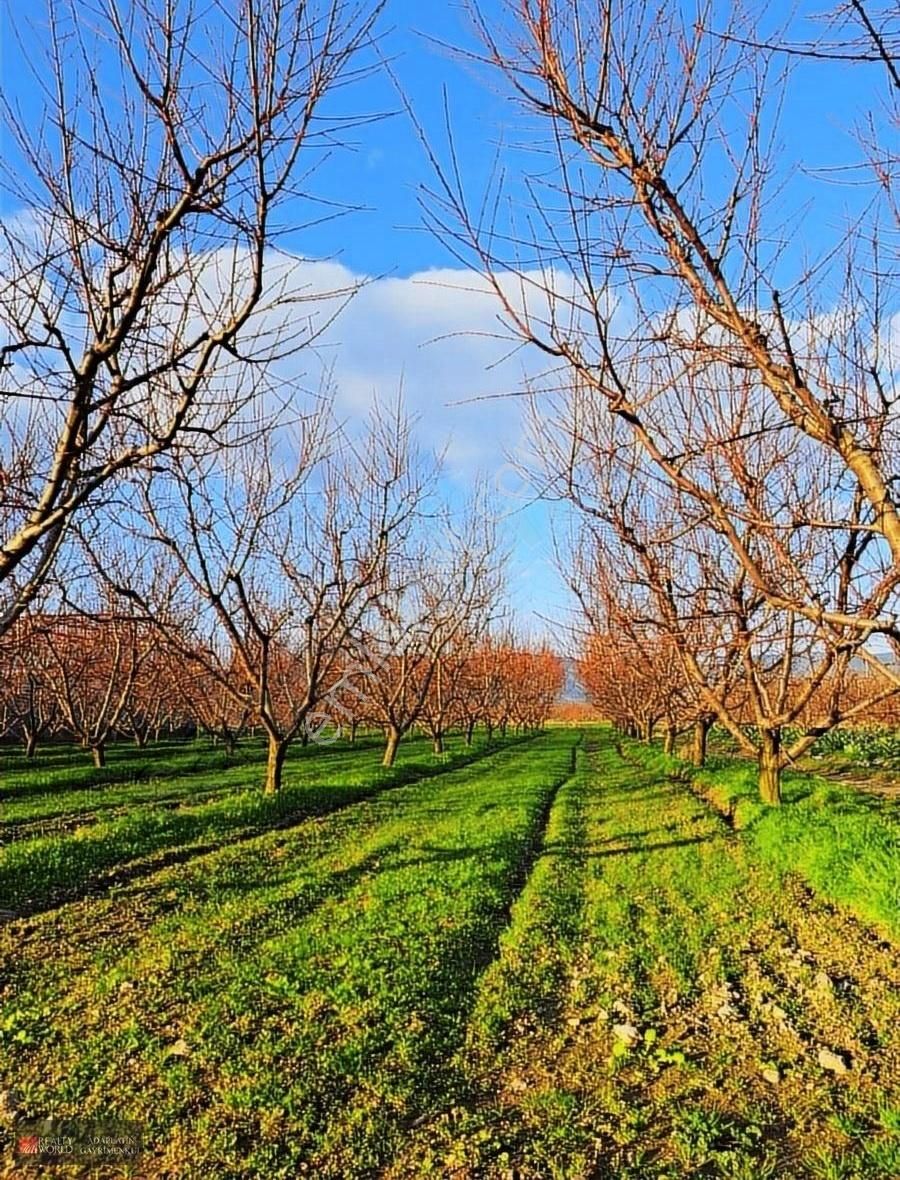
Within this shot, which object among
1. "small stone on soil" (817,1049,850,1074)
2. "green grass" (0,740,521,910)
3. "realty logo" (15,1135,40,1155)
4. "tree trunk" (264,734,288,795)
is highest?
"tree trunk" (264,734,288,795)

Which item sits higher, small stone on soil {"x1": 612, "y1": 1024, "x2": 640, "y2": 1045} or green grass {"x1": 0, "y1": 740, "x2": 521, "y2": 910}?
green grass {"x1": 0, "y1": 740, "x2": 521, "y2": 910}

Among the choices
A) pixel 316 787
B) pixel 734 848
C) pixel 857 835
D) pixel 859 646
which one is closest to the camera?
pixel 859 646

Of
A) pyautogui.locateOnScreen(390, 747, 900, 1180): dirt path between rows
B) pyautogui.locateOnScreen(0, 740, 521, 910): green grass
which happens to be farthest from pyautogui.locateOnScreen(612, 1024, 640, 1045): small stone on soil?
pyautogui.locateOnScreen(0, 740, 521, 910): green grass

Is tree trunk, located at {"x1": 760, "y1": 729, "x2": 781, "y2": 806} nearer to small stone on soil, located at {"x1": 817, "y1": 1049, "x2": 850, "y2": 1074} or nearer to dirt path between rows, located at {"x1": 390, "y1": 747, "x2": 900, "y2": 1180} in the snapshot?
dirt path between rows, located at {"x1": 390, "y1": 747, "x2": 900, "y2": 1180}

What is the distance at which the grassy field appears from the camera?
3592 mm

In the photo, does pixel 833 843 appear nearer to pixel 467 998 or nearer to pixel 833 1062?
pixel 833 1062

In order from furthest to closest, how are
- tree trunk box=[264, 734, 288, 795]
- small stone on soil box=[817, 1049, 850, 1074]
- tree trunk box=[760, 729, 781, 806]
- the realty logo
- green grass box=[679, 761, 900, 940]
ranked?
tree trunk box=[264, 734, 288, 795] < tree trunk box=[760, 729, 781, 806] < green grass box=[679, 761, 900, 940] < small stone on soil box=[817, 1049, 850, 1074] < the realty logo

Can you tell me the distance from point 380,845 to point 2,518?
6.21 meters

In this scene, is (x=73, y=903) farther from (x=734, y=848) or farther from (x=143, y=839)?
(x=734, y=848)

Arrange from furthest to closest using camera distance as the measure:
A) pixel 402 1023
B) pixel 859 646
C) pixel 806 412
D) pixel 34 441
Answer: pixel 34 441, pixel 402 1023, pixel 859 646, pixel 806 412

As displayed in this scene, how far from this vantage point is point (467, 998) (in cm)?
523

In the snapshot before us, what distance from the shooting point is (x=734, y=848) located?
10062 mm

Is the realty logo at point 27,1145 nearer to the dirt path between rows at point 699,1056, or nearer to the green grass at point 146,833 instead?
the dirt path between rows at point 699,1056

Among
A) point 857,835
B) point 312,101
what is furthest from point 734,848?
point 312,101
